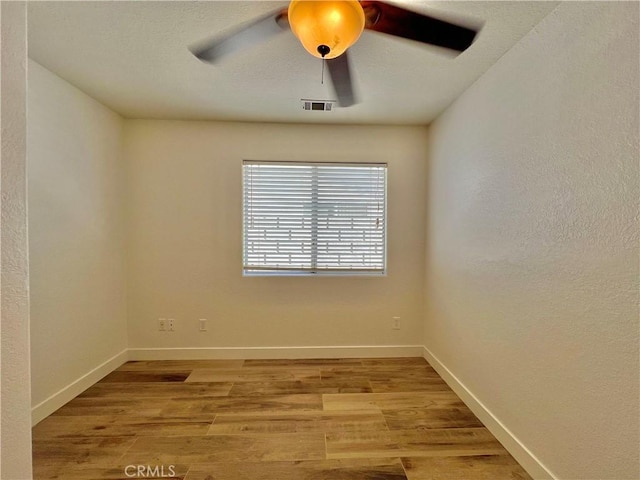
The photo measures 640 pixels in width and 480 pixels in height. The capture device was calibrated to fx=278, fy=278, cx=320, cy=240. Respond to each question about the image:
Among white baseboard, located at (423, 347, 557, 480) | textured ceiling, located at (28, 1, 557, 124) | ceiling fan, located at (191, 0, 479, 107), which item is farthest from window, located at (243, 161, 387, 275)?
ceiling fan, located at (191, 0, 479, 107)

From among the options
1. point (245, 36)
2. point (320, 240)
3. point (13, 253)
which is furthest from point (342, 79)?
point (13, 253)

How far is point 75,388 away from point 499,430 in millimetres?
3116

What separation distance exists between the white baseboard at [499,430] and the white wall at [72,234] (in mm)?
3058

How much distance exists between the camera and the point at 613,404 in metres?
1.12

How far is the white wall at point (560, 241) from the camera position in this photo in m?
1.09

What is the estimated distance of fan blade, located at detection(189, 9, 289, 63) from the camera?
130 centimetres

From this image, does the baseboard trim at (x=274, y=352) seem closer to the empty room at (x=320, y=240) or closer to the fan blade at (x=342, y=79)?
the empty room at (x=320, y=240)

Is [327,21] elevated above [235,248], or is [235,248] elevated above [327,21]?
[327,21]

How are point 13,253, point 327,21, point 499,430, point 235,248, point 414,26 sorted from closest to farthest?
point 13,253
point 327,21
point 414,26
point 499,430
point 235,248

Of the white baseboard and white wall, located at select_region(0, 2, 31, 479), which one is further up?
white wall, located at select_region(0, 2, 31, 479)

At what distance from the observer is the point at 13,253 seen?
81cm

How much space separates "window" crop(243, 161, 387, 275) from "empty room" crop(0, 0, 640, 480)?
0.02 metres

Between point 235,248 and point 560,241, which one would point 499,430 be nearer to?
point 560,241

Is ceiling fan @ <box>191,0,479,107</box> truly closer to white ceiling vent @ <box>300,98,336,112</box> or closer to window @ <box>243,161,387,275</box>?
white ceiling vent @ <box>300,98,336,112</box>
